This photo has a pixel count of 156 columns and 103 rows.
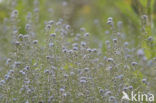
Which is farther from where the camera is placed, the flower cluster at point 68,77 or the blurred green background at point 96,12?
the blurred green background at point 96,12

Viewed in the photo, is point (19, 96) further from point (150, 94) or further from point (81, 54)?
point (150, 94)

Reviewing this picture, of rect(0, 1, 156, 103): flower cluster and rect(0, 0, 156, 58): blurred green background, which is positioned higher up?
rect(0, 0, 156, 58): blurred green background

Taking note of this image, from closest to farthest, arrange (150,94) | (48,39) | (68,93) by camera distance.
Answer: (150,94)
(68,93)
(48,39)

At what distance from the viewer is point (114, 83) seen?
2971mm

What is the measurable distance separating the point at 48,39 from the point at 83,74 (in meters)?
0.46

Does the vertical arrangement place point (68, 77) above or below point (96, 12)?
below

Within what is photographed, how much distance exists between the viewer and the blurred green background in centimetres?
494

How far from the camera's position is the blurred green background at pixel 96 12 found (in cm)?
494

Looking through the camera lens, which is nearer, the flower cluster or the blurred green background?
the flower cluster

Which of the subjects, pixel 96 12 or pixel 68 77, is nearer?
pixel 68 77

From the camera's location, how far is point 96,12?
9.05 m

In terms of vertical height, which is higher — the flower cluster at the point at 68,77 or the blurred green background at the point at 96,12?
the blurred green background at the point at 96,12

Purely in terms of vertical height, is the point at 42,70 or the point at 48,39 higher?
the point at 48,39

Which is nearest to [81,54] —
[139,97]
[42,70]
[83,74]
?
[83,74]
